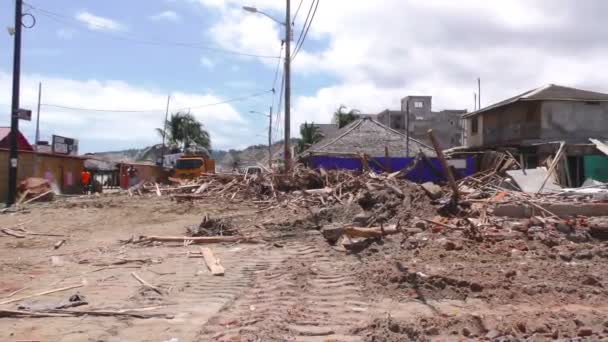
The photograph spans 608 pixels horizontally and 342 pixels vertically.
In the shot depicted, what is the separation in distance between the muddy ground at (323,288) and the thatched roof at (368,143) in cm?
2656

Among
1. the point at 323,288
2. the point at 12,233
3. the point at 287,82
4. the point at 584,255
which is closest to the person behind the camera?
the point at 323,288

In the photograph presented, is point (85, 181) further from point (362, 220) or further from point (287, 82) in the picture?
point (362, 220)

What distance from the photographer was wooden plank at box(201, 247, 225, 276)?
9397mm

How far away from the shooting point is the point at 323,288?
8.09 metres

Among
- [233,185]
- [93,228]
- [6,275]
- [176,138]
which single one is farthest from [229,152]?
[6,275]

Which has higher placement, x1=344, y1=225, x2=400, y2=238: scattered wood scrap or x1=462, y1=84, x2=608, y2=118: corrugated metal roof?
x1=462, y1=84, x2=608, y2=118: corrugated metal roof

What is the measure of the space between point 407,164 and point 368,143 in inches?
723

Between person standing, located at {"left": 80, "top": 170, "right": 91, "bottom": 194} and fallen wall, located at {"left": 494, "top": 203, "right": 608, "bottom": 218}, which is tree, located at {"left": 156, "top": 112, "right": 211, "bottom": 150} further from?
fallen wall, located at {"left": 494, "top": 203, "right": 608, "bottom": 218}

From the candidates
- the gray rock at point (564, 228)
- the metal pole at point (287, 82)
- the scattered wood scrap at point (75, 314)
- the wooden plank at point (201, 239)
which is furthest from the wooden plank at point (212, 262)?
the metal pole at point (287, 82)

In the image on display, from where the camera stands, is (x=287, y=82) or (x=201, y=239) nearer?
(x=201, y=239)

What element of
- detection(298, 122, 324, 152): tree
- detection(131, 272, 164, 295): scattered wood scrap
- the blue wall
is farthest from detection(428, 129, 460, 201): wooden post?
detection(298, 122, 324, 152): tree

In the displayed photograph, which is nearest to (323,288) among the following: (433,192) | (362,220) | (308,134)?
(362,220)

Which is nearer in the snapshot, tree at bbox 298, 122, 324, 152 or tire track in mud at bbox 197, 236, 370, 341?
tire track in mud at bbox 197, 236, 370, 341

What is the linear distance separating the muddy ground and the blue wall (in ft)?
26.4
